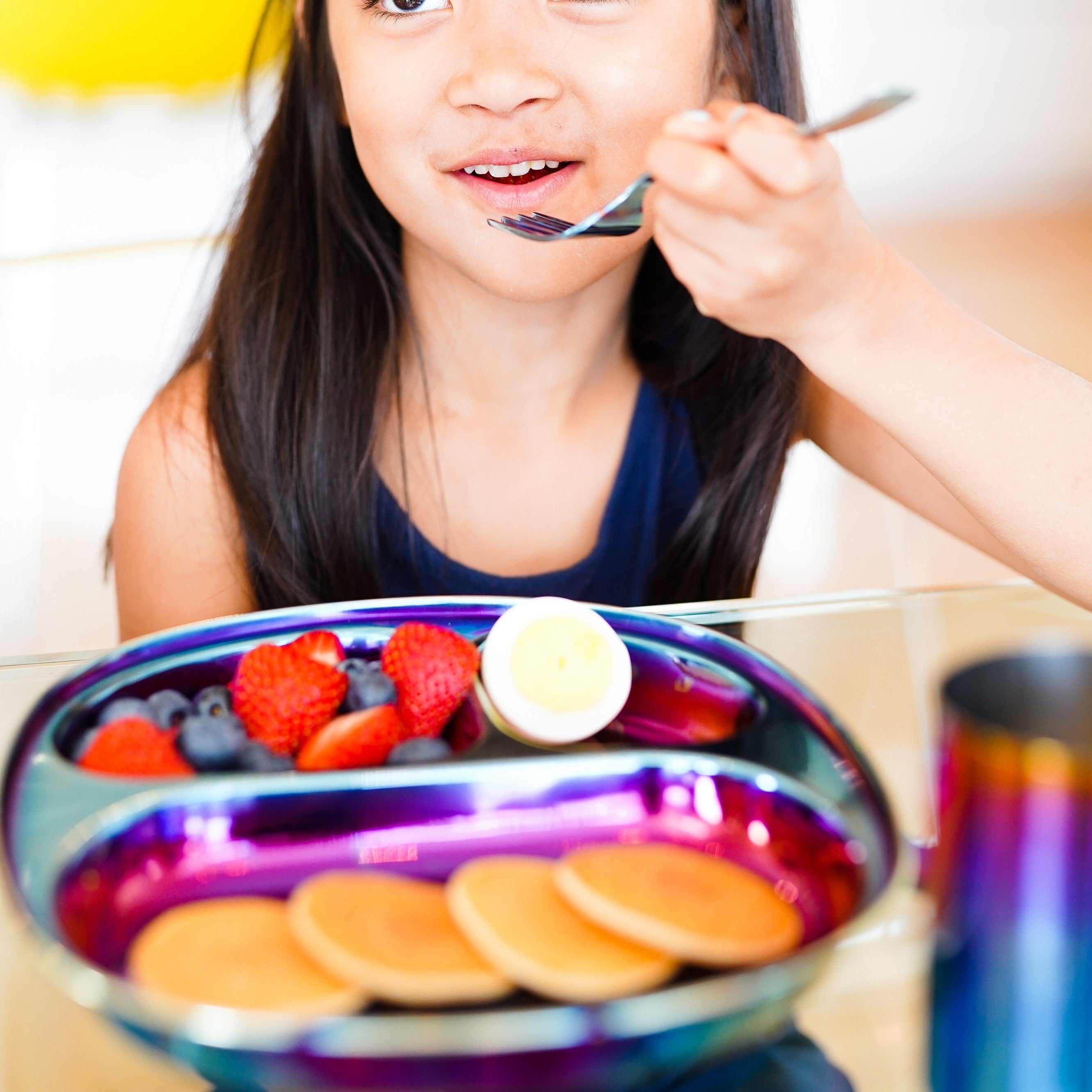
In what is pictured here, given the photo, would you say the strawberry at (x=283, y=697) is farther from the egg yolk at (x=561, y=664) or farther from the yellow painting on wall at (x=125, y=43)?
the yellow painting on wall at (x=125, y=43)

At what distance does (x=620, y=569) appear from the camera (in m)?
1.23

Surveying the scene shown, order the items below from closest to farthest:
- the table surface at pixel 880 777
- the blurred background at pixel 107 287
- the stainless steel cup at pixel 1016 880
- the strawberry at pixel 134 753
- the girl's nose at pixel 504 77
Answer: the stainless steel cup at pixel 1016 880 < the table surface at pixel 880 777 < the strawberry at pixel 134 753 < the girl's nose at pixel 504 77 < the blurred background at pixel 107 287

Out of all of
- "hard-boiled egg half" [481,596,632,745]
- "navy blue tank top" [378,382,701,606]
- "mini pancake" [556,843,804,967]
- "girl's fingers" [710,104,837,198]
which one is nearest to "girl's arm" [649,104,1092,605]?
"girl's fingers" [710,104,837,198]

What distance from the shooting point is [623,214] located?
0.72 meters

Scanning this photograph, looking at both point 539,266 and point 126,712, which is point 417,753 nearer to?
point 126,712

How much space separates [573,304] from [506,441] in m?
0.16

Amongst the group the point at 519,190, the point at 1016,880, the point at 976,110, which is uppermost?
the point at 519,190

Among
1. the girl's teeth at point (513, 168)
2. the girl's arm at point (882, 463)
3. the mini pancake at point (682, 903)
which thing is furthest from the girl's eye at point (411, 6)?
the mini pancake at point (682, 903)

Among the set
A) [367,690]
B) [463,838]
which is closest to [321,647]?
[367,690]

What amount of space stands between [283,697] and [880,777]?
11.8 inches

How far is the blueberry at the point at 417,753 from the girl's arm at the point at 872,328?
27 centimetres

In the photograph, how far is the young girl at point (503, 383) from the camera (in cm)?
88

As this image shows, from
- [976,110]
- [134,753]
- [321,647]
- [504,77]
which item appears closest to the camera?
[134,753]

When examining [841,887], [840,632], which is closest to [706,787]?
[841,887]
